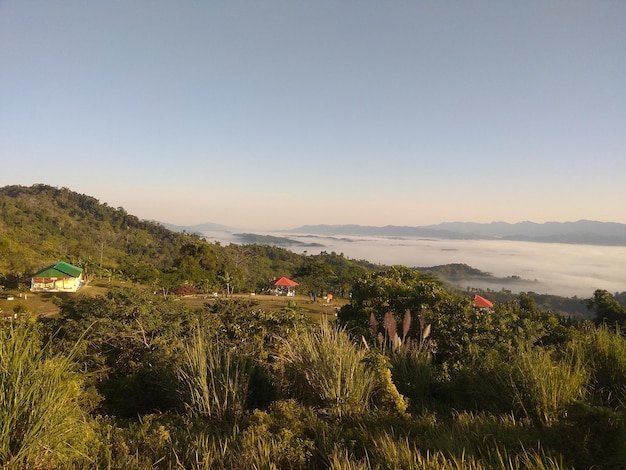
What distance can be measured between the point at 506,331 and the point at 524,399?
380 centimetres

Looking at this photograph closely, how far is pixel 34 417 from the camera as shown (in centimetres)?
242

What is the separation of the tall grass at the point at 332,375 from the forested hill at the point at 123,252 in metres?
30.6

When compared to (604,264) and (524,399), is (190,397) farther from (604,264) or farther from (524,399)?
(604,264)

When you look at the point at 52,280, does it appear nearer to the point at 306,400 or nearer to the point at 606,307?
the point at 306,400

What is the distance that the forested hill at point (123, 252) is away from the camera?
39094 mm

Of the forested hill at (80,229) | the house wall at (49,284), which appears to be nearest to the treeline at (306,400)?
the house wall at (49,284)

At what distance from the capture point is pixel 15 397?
2385 mm

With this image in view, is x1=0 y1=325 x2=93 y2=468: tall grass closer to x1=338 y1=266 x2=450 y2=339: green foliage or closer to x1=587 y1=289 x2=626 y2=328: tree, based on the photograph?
x1=338 y1=266 x2=450 y2=339: green foliage

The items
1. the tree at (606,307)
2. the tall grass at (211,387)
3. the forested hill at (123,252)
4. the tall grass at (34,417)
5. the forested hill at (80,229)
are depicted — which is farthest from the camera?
the forested hill at (80,229)

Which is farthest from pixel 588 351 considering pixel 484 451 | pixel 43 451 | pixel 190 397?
pixel 43 451

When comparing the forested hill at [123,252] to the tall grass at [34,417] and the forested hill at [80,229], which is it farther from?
the tall grass at [34,417]

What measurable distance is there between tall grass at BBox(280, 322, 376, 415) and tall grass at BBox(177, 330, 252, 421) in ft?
2.16

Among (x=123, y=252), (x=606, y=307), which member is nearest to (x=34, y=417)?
(x=606, y=307)

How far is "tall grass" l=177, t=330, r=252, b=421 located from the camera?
12.9 ft
